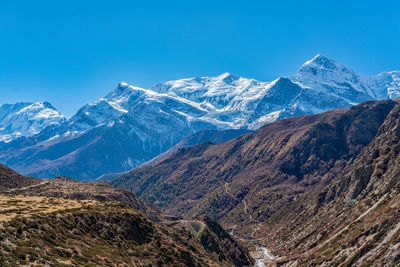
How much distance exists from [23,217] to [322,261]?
11240 cm

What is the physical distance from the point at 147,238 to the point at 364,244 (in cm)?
7120

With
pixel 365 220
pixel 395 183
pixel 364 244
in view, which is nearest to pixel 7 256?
pixel 364 244

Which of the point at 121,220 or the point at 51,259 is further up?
the point at 121,220

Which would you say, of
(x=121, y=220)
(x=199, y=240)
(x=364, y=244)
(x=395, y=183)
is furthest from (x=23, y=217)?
(x=395, y=183)

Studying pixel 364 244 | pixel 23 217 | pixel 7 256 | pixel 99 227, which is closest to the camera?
pixel 7 256

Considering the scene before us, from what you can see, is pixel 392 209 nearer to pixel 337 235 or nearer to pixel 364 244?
pixel 364 244

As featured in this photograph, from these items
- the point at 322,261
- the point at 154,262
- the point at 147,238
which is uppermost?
the point at 147,238

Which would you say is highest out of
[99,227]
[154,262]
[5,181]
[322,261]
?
[5,181]

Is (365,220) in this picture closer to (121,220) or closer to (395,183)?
(395,183)

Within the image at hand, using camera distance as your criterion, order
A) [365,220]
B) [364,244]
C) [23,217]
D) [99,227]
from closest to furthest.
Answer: [23,217], [99,227], [364,244], [365,220]

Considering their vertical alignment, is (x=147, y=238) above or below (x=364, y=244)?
above

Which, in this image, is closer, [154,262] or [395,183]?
[154,262]

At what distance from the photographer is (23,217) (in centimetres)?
7638

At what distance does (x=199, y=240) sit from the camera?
194250 mm
